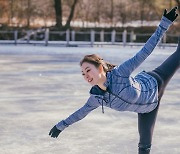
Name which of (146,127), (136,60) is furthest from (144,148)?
(136,60)

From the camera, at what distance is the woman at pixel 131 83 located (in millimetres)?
2781

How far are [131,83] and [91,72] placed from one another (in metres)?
0.31

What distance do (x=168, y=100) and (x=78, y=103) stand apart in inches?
63.0

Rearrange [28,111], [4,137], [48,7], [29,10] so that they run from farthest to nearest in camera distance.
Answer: [48,7], [29,10], [28,111], [4,137]

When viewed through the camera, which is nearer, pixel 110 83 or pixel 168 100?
pixel 110 83

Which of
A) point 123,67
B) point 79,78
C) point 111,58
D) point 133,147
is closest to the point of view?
point 123,67

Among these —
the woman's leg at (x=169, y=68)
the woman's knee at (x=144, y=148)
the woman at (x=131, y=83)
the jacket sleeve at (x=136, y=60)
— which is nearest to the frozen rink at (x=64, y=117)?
the woman's knee at (x=144, y=148)

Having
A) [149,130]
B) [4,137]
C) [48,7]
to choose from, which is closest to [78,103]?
[4,137]

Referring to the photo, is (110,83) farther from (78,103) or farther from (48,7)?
(48,7)

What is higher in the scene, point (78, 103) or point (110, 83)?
point (110, 83)

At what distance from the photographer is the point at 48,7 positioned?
33781 mm

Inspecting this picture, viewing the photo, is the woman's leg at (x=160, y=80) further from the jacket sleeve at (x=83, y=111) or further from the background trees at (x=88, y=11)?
the background trees at (x=88, y=11)

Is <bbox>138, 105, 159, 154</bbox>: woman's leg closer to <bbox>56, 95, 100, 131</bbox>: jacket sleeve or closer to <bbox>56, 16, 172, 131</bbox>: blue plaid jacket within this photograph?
<bbox>56, 16, 172, 131</bbox>: blue plaid jacket

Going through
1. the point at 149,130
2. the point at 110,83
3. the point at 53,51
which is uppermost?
the point at 110,83
